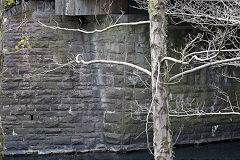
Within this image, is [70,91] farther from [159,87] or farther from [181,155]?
[159,87]

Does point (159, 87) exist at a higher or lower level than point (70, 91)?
higher

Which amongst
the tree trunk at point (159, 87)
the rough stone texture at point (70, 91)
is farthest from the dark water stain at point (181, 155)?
the tree trunk at point (159, 87)

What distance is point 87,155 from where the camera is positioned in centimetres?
858

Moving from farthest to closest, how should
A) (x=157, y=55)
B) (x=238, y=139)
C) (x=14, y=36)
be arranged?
(x=238, y=139) → (x=14, y=36) → (x=157, y=55)

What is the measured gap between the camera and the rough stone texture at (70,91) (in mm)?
8344

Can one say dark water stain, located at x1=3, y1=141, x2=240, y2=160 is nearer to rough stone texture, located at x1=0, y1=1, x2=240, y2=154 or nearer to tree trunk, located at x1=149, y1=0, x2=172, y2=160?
rough stone texture, located at x1=0, y1=1, x2=240, y2=154

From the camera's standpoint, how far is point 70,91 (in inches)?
337

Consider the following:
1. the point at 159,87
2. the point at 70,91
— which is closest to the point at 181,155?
the point at 70,91

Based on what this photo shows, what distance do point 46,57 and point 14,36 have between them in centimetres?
78

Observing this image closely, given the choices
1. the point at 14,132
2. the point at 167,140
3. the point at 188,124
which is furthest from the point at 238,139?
the point at 167,140

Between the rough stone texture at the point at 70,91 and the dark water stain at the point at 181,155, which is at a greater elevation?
the rough stone texture at the point at 70,91

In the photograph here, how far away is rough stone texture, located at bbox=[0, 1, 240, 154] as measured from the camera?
834cm

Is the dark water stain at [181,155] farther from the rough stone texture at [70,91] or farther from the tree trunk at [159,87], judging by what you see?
the tree trunk at [159,87]

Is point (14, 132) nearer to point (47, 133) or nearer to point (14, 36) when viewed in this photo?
point (47, 133)
